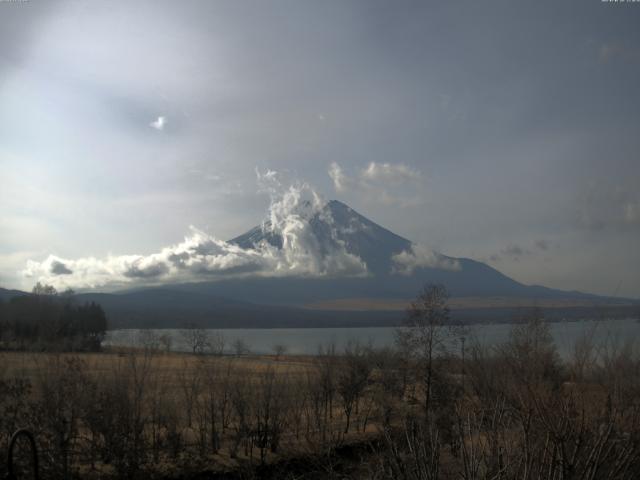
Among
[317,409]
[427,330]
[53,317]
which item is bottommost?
[317,409]

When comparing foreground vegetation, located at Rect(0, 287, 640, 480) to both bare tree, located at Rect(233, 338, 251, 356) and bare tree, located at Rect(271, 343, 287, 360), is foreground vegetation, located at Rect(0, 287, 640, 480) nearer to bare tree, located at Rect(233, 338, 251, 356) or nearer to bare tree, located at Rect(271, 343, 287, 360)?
bare tree, located at Rect(233, 338, 251, 356)

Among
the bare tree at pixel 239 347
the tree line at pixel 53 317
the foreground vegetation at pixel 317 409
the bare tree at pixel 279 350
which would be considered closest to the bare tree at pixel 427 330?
the foreground vegetation at pixel 317 409

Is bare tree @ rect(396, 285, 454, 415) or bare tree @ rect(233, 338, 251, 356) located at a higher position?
bare tree @ rect(396, 285, 454, 415)

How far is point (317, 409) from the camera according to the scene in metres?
21.5

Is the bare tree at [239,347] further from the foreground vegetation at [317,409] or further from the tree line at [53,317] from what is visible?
the foreground vegetation at [317,409]

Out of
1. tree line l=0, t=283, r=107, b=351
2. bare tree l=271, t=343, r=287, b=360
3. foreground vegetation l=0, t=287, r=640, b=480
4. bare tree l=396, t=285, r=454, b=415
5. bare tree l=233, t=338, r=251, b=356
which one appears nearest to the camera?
foreground vegetation l=0, t=287, r=640, b=480

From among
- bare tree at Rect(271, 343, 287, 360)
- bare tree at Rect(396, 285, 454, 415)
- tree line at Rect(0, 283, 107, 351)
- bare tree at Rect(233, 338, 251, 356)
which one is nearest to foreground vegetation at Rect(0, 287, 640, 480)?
bare tree at Rect(396, 285, 454, 415)

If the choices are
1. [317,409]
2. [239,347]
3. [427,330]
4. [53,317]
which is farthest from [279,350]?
[317,409]

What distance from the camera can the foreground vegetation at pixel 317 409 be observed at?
6719 mm

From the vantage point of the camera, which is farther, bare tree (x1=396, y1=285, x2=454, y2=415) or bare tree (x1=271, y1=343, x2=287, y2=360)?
bare tree (x1=271, y1=343, x2=287, y2=360)

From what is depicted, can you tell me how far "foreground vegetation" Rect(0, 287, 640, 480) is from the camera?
6.72 metres

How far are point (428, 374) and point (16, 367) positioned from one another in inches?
744

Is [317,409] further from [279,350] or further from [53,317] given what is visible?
[279,350]

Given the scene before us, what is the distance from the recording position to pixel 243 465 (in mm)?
18828
